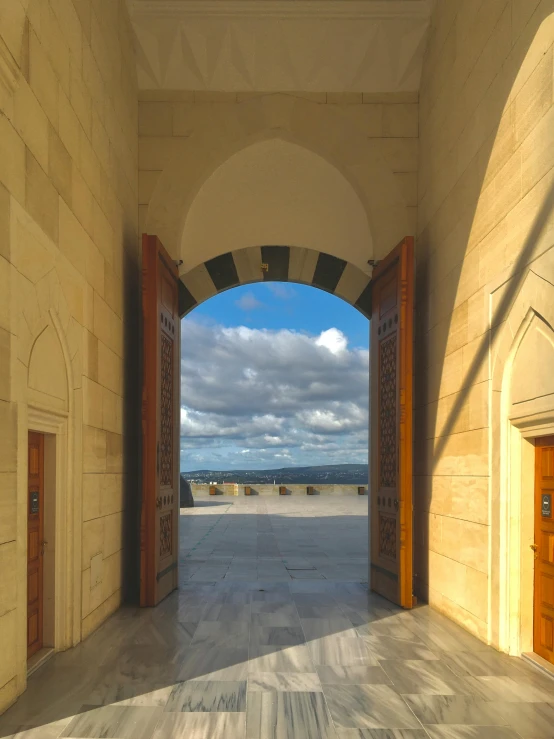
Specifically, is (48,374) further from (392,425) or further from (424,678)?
→ (392,425)

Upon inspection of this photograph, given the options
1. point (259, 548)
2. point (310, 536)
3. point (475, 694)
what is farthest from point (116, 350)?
point (310, 536)

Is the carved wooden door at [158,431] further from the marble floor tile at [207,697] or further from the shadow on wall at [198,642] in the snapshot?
the marble floor tile at [207,697]

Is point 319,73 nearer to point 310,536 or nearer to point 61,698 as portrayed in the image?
point 61,698

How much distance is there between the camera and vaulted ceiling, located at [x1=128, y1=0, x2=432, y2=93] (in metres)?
5.58

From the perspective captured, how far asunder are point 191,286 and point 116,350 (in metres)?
1.35

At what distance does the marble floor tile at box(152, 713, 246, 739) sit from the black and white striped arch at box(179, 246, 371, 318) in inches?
160

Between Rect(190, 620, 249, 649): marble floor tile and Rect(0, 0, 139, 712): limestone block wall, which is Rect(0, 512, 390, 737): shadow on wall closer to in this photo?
Rect(190, 620, 249, 649): marble floor tile

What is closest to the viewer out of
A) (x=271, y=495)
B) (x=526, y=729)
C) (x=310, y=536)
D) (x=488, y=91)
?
(x=526, y=729)

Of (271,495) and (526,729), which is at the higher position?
(526,729)

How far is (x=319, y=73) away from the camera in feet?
19.7

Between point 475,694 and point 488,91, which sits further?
point 488,91

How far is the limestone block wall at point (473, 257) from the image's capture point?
356cm

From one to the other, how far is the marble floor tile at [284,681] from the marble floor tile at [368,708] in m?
0.09

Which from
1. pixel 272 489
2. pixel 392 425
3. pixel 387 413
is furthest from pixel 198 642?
pixel 272 489
